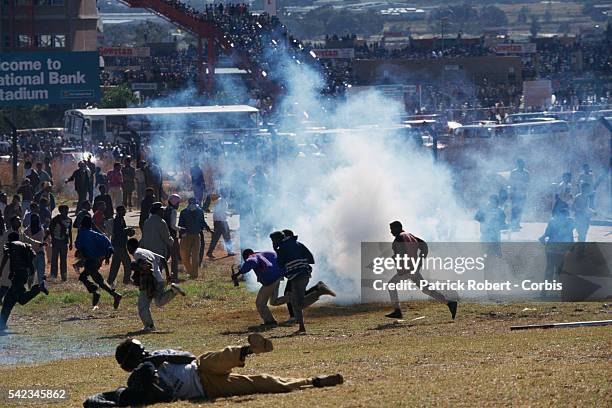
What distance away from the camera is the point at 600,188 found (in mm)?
27250

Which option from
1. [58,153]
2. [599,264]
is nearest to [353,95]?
[58,153]

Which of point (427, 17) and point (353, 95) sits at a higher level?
point (427, 17)

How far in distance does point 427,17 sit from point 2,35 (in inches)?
5386

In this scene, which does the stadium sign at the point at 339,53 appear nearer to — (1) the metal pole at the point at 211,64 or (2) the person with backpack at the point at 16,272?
(1) the metal pole at the point at 211,64

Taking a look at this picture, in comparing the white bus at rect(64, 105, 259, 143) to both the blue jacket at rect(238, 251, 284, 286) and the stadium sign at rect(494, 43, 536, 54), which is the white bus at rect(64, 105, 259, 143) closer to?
the blue jacket at rect(238, 251, 284, 286)

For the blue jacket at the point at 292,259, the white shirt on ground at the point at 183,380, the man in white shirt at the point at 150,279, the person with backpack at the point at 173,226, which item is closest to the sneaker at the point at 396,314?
the blue jacket at the point at 292,259

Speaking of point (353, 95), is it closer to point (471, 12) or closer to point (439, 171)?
point (439, 171)

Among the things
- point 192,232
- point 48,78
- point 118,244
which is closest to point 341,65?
point 48,78

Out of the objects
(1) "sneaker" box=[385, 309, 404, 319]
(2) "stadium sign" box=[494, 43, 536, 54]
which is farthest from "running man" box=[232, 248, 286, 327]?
(2) "stadium sign" box=[494, 43, 536, 54]

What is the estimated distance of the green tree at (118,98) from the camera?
61031 millimetres

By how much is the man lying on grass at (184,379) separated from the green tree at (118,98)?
5146 centimetres

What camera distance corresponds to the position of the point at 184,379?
1037 cm

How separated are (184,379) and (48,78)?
3119 cm

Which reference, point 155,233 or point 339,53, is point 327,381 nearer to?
point 155,233
